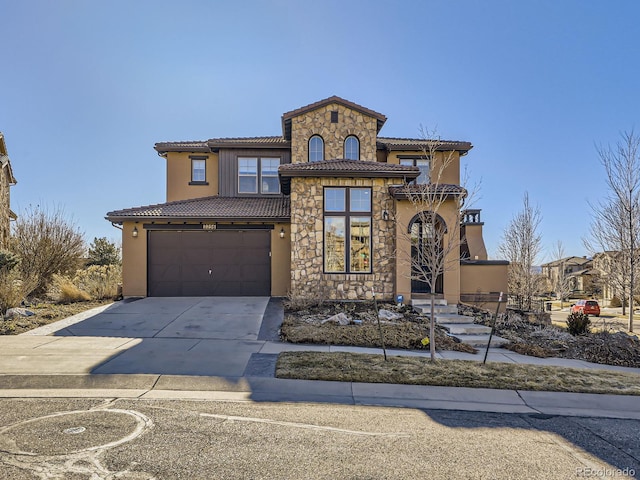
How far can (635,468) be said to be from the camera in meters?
4.24

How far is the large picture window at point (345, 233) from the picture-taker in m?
14.6

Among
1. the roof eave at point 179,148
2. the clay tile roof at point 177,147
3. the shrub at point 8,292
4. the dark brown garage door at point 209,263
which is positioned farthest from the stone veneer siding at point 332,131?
the shrub at point 8,292

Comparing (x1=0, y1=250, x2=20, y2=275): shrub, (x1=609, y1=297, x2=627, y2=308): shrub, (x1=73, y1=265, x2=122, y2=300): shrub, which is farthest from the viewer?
(x1=609, y1=297, x2=627, y2=308): shrub

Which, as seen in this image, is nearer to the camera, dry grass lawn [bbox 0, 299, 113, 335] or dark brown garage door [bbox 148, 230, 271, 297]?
dry grass lawn [bbox 0, 299, 113, 335]

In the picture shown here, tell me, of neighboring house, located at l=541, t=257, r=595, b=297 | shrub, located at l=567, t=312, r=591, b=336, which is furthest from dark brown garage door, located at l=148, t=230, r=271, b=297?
neighboring house, located at l=541, t=257, r=595, b=297

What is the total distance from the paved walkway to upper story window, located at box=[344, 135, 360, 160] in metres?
9.85

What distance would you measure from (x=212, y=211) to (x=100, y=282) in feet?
17.2

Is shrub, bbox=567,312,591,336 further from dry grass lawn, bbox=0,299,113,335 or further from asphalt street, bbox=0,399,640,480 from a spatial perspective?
dry grass lawn, bbox=0,299,113,335

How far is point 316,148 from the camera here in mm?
17422

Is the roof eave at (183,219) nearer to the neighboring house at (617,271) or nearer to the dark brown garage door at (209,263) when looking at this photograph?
the dark brown garage door at (209,263)

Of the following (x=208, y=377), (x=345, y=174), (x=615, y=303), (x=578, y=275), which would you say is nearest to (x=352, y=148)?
(x=345, y=174)

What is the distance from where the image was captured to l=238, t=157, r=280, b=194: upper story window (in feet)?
62.2

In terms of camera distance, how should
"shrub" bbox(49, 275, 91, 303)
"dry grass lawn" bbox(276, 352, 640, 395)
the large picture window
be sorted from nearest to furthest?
1. "dry grass lawn" bbox(276, 352, 640, 395)
2. the large picture window
3. "shrub" bbox(49, 275, 91, 303)

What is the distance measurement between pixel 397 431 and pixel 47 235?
20.0 m
